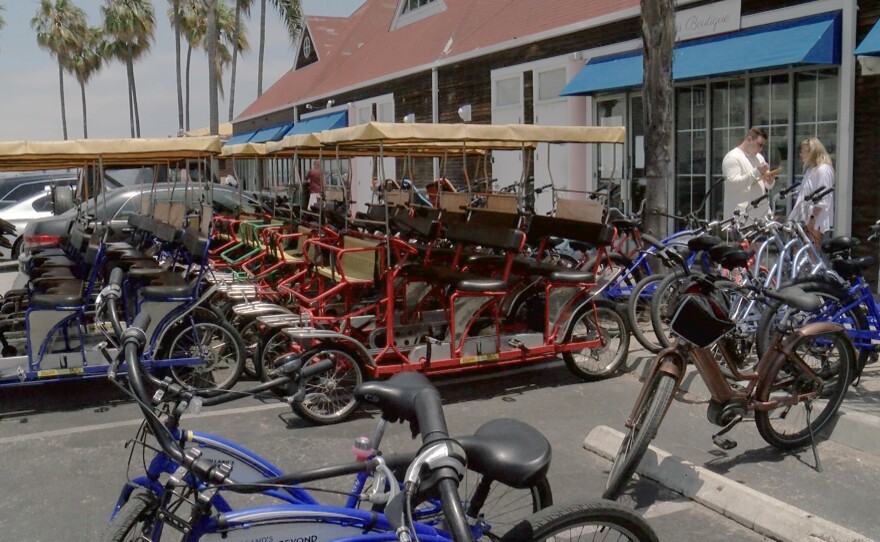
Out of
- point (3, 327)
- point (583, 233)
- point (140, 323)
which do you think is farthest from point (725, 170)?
point (140, 323)

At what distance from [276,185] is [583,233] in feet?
20.0

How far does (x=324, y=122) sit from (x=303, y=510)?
22457 millimetres

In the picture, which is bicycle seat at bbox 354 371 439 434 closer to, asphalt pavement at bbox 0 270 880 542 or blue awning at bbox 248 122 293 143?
asphalt pavement at bbox 0 270 880 542

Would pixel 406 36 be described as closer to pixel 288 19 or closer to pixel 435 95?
pixel 435 95

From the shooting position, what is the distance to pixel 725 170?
9.55m

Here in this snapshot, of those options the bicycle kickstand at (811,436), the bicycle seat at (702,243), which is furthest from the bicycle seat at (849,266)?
the bicycle kickstand at (811,436)

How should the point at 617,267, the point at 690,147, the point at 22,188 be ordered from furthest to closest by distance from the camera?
the point at 22,188, the point at 690,147, the point at 617,267

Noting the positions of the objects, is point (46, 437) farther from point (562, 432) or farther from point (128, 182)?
point (128, 182)

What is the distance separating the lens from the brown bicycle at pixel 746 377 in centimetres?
441

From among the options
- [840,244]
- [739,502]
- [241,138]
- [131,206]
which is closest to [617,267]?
[840,244]

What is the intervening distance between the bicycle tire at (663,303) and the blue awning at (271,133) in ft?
67.3

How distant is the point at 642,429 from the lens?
4.34 meters

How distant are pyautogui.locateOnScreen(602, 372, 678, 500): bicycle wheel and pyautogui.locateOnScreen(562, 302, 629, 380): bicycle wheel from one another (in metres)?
2.68

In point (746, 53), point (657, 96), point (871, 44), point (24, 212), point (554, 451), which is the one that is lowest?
point (554, 451)
